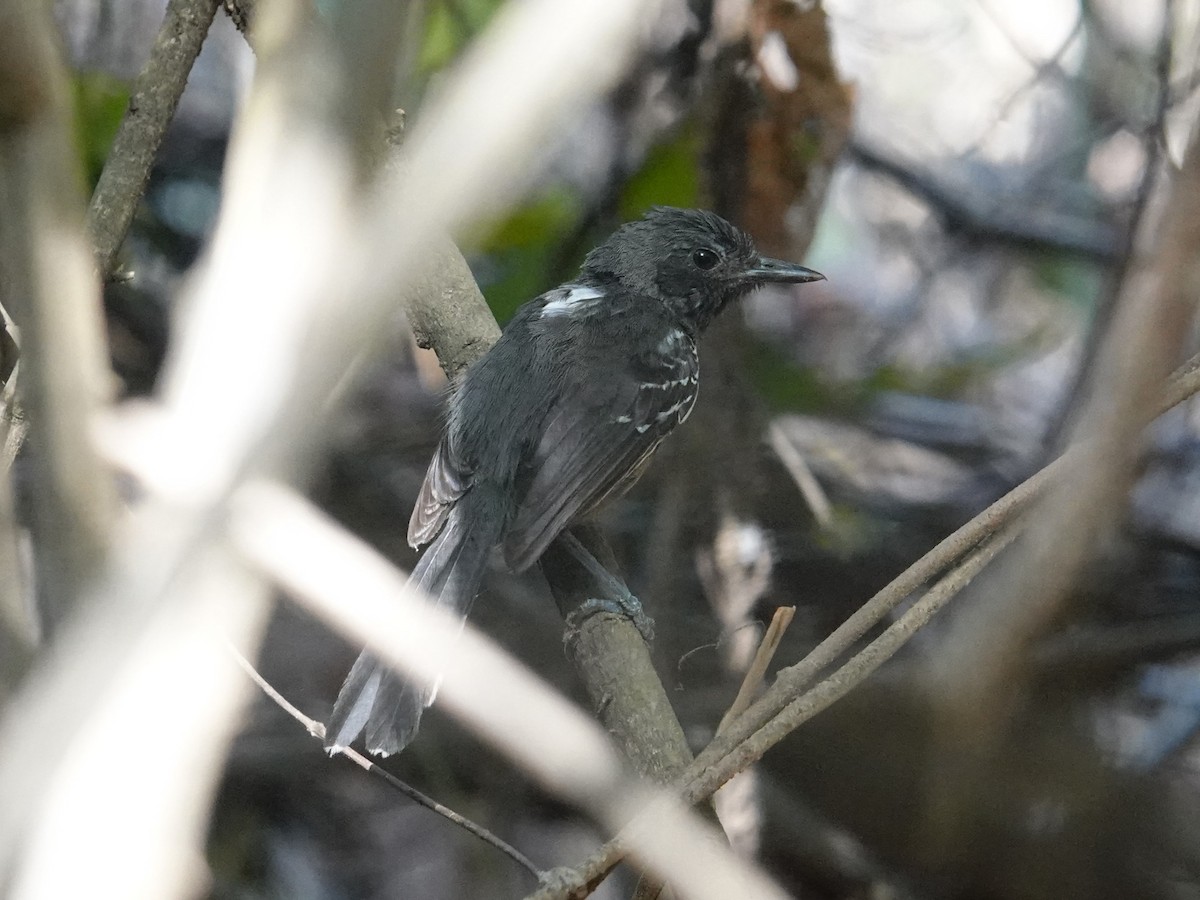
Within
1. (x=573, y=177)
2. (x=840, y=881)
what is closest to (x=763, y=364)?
(x=573, y=177)

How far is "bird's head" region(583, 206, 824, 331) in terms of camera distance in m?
4.18

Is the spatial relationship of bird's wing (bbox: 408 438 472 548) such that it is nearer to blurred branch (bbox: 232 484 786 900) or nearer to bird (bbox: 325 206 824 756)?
bird (bbox: 325 206 824 756)

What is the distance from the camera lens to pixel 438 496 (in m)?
3.57

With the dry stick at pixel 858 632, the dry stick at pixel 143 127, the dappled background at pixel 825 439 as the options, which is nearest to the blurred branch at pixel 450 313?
the dappled background at pixel 825 439

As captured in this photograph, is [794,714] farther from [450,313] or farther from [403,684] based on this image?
[450,313]

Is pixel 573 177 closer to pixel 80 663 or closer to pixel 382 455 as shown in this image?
pixel 382 455

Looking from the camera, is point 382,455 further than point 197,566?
Yes

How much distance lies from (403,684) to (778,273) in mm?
2044

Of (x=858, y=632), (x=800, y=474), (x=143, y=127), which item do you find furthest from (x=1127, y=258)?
(x=143, y=127)

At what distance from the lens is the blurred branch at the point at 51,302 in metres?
1.23

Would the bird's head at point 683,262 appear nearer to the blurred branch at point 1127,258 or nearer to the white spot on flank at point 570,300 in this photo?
the white spot on flank at point 570,300

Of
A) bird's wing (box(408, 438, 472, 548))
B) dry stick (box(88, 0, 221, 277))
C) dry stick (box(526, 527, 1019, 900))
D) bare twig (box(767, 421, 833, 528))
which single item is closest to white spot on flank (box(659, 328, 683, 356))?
bare twig (box(767, 421, 833, 528))

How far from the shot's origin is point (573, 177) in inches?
199

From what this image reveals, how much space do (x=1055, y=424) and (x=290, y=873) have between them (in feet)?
10.9
